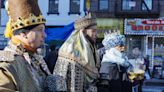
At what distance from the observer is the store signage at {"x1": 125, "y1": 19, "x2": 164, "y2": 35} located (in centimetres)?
2631

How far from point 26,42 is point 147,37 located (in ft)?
77.3

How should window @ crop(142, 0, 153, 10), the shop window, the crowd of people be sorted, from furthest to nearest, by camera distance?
window @ crop(142, 0, 153, 10) → the shop window → the crowd of people

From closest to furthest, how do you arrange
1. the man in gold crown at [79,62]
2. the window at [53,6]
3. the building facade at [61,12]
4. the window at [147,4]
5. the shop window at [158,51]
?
the man in gold crown at [79,62]
the shop window at [158,51]
the window at [147,4]
the building facade at [61,12]
the window at [53,6]

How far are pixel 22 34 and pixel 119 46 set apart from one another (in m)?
3.61

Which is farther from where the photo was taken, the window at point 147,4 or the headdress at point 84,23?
the window at point 147,4

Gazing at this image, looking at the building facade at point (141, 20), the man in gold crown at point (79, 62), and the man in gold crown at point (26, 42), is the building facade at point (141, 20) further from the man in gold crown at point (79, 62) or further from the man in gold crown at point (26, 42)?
the man in gold crown at point (26, 42)

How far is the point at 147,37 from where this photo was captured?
2617cm

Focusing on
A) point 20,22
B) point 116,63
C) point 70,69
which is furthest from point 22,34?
point 116,63

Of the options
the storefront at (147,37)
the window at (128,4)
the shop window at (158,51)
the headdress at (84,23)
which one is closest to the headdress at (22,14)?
the headdress at (84,23)

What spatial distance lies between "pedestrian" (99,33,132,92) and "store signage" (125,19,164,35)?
20.0 metres

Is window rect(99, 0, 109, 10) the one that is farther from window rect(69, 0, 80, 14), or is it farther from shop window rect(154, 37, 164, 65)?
shop window rect(154, 37, 164, 65)

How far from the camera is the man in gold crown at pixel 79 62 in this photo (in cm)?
482

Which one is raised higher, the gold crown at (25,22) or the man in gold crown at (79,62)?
the gold crown at (25,22)

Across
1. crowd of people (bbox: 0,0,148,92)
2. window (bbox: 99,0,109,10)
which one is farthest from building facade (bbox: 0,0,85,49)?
crowd of people (bbox: 0,0,148,92)
